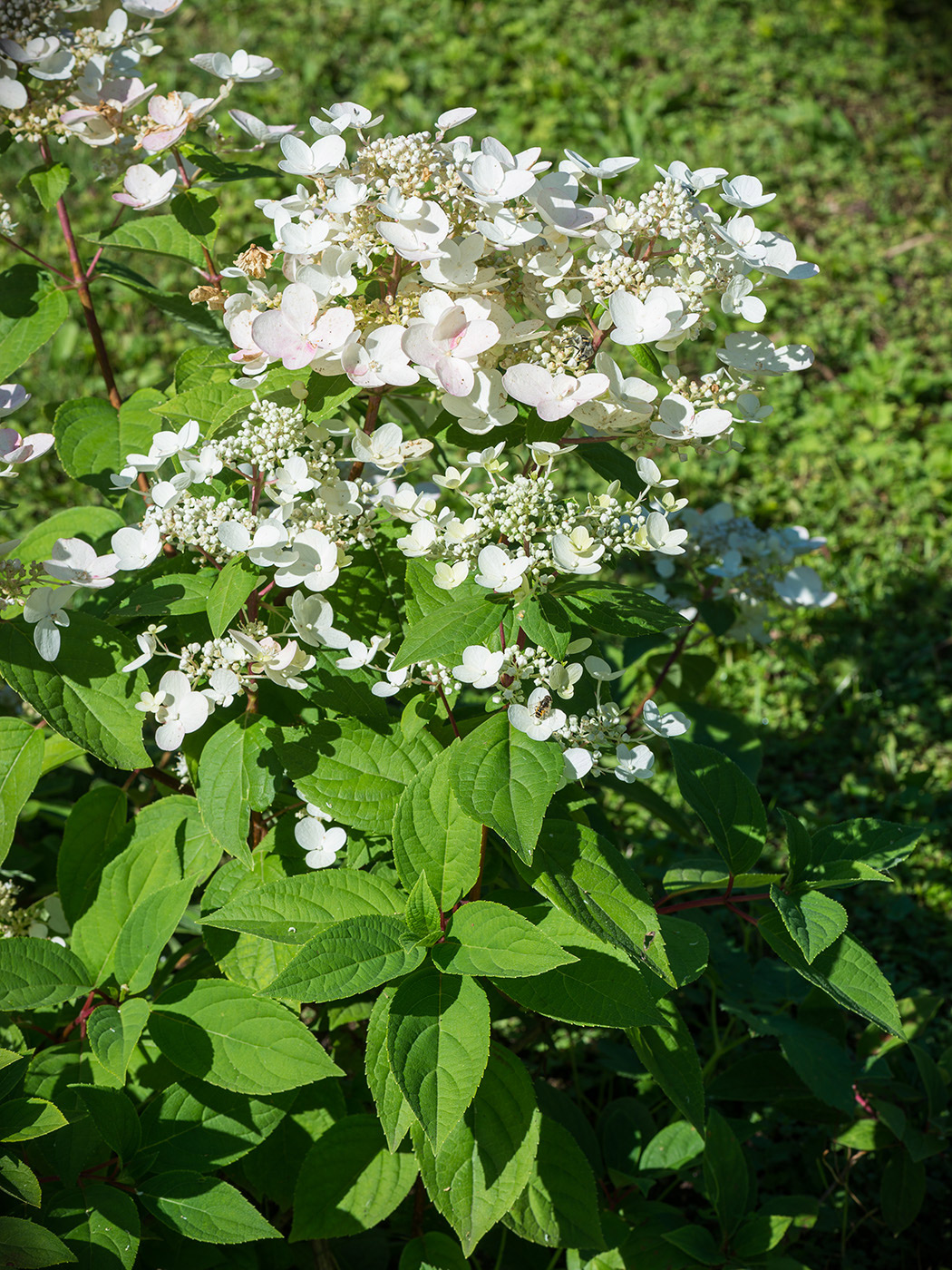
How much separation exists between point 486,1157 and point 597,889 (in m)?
0.35

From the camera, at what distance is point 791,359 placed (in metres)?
1.26

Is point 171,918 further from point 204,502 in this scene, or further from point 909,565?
point 909,565

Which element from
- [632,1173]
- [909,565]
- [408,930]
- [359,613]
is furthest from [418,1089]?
[909,565]

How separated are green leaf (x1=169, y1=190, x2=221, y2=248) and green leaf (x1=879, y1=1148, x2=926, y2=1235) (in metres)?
1.88

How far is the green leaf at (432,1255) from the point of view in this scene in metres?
1.42

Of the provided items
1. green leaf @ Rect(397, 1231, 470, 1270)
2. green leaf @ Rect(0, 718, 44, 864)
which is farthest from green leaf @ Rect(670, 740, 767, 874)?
green leaf @ Rect(0, 718, 44, 864)

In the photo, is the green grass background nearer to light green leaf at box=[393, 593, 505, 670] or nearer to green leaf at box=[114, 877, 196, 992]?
light green leaf at box=[393, 593, 505, 670]

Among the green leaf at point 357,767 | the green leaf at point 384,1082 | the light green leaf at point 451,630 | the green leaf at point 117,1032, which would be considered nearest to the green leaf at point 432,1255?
the green leaf at point 384,1082

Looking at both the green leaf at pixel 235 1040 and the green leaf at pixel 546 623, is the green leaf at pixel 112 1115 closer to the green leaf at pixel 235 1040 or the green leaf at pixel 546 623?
the green leaf at pixel 235 1040

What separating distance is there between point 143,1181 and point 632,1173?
831mm

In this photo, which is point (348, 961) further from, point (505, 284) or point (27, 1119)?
point (505, 284)

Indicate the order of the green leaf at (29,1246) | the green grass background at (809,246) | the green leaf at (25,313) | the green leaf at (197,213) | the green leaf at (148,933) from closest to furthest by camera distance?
1. the green leaf at (29,1246)
2. the green leaf at (148,933)
3. the green leaf at (197,213)
4. the green leaf at (25,313)
5. the green grass background at (809,246)

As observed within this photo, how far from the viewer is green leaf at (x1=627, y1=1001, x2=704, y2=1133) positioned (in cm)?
132

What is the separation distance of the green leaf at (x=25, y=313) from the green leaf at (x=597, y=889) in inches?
43.1
